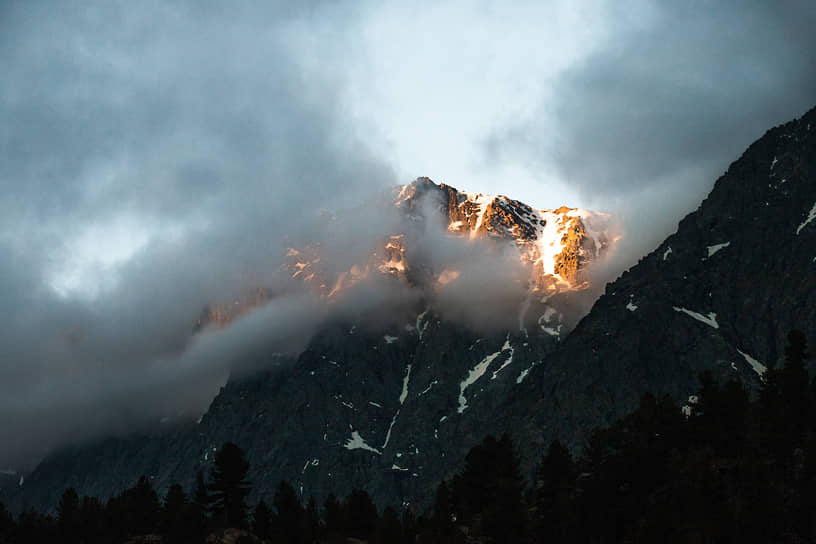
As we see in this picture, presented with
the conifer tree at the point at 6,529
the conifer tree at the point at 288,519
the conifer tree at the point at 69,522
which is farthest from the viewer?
the conifer tree at the point at 6,529

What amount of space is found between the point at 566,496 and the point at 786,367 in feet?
115

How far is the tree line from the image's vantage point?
264ft

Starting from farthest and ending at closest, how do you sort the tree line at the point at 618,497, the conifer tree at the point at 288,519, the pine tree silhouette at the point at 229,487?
the pine tree silhouette at the point at 229,487 → the conifer tree at the point at 288,519 → the tree line at the point at 618,497

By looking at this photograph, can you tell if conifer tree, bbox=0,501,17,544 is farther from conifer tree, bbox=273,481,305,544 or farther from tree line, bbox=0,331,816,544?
conifer tree, bbox=273,481,305,544

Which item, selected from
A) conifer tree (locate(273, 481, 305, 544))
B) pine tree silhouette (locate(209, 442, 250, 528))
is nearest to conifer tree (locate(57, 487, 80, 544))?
pine tree silhouette (locate(209, 442, 250, 528))

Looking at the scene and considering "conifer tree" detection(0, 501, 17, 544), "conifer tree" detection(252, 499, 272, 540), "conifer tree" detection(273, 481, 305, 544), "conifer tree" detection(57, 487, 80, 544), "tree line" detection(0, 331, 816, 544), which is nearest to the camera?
"tree line" detection(0, 331, 816, 544)

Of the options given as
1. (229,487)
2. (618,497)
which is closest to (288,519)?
(229,487)

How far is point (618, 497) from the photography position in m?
94.8

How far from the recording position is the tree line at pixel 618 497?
264 feet

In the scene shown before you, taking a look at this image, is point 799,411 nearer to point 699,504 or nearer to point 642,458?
point 642,458

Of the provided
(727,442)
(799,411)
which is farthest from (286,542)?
(799,411)

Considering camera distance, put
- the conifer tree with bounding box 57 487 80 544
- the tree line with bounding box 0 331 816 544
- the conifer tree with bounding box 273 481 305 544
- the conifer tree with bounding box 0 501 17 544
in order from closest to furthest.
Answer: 1. the tree line with bounding box 0 331 816 544
2. the conifer tree with bounding box 273 481 305 544
3. the conifer tree with bounding box 57 487 80 544
4. the conifer tree with bounding box 0 501 17 544

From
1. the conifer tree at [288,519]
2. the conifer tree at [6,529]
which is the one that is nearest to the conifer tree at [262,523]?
the conifer tree at [288,519]

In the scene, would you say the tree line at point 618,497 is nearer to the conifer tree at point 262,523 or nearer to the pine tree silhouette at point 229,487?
the pine tree silhouette at point 229,487
